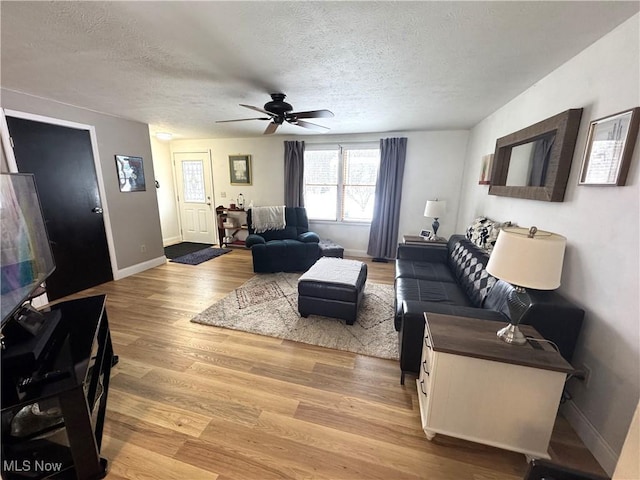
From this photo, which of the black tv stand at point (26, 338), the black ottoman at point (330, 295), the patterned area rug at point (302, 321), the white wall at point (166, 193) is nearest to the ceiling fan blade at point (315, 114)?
the black ottoman at point (330, 295)

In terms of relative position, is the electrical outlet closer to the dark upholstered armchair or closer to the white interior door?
the dark upholstered armchair

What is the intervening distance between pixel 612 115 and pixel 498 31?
790 mm

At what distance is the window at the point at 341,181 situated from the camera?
15.9 feet

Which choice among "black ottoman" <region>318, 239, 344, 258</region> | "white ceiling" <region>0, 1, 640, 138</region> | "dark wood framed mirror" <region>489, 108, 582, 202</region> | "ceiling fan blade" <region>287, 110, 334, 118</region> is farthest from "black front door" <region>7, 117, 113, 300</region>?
"dark wood framed mirror" <region>489, 108, 582, 202</region>

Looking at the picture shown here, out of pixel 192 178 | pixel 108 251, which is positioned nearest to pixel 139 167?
pixel 108 251

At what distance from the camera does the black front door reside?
9.34 feet

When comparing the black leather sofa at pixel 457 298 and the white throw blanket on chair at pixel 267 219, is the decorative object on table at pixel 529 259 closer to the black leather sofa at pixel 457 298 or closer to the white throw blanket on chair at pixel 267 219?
the black leather sofa at pixel 457 298

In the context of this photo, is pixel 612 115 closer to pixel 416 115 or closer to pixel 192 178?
pixel 416 115

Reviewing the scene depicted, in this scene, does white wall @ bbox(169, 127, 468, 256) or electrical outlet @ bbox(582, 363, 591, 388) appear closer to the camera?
electrical outlet @ bbox(582, 363, 591, 388)

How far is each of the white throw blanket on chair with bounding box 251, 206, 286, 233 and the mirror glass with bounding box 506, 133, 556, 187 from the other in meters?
3.38

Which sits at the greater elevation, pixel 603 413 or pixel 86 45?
pixel 86 45

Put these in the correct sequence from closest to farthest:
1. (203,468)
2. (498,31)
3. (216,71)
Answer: (203,468)
(498,31)
(216,71)

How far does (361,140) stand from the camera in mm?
4707

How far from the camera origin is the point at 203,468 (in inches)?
52.1
